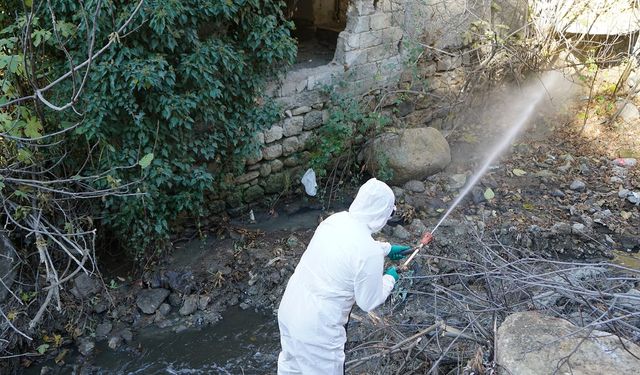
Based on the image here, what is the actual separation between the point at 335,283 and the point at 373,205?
55 cm

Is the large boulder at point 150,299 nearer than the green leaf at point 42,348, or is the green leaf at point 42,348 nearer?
the green leaf at point 42,348

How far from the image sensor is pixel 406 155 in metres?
7.34

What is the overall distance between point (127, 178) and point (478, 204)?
4130 millimetres

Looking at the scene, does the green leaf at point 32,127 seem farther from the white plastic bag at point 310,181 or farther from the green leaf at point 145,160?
the white plastic bag at point 310,181

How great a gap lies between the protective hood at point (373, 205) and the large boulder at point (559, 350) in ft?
3.57

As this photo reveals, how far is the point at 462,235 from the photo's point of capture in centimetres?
650

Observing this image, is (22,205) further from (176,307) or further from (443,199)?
(443,199)

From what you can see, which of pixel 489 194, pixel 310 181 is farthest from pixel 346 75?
pixel 489 194

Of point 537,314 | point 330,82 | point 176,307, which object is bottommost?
point 176,307

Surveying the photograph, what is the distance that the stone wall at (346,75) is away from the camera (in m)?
Answer: 6.90

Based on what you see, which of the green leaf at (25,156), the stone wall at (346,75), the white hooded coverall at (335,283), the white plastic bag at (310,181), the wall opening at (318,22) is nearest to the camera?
the white hooded coverall at (335,283)

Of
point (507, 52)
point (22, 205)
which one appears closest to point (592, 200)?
point (507, 52)

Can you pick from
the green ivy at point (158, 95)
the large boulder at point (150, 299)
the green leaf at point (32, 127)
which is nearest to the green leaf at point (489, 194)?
the green ivy at point (158, 95)

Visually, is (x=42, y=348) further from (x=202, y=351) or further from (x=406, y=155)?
(x=406, y=155)
